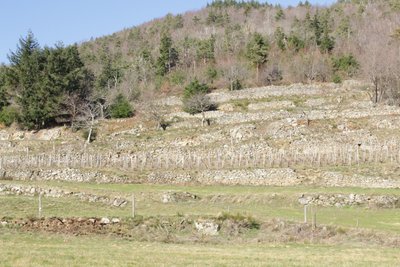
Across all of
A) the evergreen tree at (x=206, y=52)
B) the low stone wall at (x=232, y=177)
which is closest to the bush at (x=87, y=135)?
the low stone wall at (x=232, y=177)

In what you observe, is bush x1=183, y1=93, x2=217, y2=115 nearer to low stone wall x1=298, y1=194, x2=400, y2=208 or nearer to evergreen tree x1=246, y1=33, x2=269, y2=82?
evergreen tree x1=246, y1=33, x2=269, y2=82

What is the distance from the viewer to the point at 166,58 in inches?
4427

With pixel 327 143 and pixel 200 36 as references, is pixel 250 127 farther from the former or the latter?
pixel 200 36

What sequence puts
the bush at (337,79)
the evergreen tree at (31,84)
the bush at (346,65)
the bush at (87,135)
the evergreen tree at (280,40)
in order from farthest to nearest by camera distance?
Answer: the evergreen tree at (280,40)
the bush at (346,65)
the bush at (337,79)
the evergreen tree at (31,84)
the bush at (87,135)

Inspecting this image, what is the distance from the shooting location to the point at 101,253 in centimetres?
1866

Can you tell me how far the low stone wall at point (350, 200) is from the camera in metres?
36.3

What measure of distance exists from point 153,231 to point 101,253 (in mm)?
7918

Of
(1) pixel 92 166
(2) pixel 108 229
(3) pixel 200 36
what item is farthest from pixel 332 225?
(3) pixel 200 36

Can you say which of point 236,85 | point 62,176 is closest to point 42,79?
point 62,176

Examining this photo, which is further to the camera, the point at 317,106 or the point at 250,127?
the point at 317,106

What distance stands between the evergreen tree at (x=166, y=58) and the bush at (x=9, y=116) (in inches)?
1531

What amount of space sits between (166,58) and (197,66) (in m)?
7.32

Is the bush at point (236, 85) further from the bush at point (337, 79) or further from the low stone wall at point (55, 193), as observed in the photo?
the low stone wall at point (55, 193)

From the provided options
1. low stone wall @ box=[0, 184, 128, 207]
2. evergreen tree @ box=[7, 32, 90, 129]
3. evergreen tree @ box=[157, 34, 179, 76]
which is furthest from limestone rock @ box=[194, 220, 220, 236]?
evergreen tree @ box=[157, 34, 179, 76]
